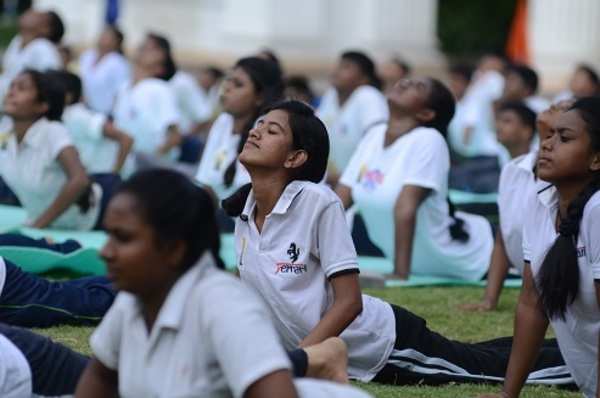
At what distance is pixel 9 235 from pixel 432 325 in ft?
6.84

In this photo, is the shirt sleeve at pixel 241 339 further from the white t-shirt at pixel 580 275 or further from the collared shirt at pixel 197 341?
the white t-shirt at pixel 580 275

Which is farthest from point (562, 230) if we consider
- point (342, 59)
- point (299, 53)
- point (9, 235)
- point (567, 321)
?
point (299, 53)

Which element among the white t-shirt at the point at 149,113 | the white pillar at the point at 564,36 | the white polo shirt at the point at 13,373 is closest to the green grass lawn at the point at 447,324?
the white polo shirt at the point at 13,373

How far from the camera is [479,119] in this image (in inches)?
542

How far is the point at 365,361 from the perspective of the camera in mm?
5023

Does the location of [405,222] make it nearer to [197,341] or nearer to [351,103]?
[351,103]

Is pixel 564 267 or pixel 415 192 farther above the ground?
pixel 564 267

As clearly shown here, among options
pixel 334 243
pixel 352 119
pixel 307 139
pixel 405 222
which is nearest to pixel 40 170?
pixel 405 222

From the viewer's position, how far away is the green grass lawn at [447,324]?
501cm

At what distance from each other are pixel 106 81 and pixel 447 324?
747cm

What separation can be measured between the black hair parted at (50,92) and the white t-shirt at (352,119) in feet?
9.05

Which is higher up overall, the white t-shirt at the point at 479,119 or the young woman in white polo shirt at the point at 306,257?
the young woman in white polo shirt at the point at 306,257

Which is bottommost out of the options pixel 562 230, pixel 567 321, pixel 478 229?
pixel 478 229

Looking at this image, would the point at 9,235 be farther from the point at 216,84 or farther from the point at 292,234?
the point at 216,84
